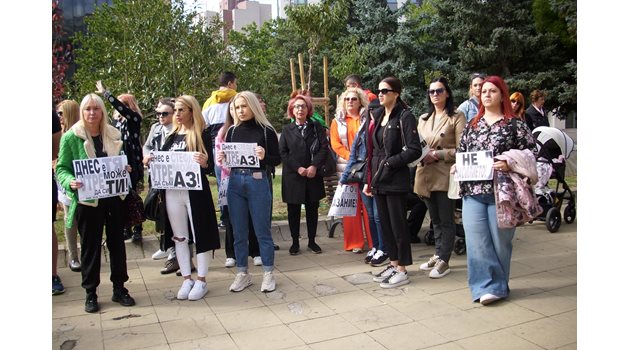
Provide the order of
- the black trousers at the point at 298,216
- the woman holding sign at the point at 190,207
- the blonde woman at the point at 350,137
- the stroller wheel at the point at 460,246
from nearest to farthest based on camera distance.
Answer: the woman holding sign at the point at 190,207 → the stroller wheel at the point at 460,246 → the blonde woman at the point at 350,137 → the black trousers at the point at 298,216

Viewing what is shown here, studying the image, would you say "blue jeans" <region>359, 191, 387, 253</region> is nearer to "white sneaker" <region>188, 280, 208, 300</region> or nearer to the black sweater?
the black sweater

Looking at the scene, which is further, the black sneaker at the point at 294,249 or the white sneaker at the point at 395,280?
the black sneaker at the point at 294,249

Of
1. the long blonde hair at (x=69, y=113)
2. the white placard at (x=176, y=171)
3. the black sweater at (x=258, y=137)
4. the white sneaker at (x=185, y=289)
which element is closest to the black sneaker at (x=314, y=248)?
the black sweater at (x=258, y=137)

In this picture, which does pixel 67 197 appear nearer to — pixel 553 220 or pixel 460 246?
pixel 460 246

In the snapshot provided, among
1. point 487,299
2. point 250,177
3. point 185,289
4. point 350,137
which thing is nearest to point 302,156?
point 350,137

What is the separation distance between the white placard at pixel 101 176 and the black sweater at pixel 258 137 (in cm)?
109

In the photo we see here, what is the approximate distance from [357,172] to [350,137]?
788 millimetres

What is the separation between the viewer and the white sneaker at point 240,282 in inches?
232

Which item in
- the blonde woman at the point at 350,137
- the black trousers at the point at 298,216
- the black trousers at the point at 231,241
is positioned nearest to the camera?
the black trousers at the point at 231,241

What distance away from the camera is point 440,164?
641 centimetres

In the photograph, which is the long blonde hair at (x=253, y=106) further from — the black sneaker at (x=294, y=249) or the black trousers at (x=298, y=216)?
the black sneaker at (x=294, y=249)

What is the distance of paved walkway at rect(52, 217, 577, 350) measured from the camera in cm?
453

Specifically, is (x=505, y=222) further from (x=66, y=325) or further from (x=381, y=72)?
(x=381, y=72)

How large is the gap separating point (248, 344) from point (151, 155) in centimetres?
222
